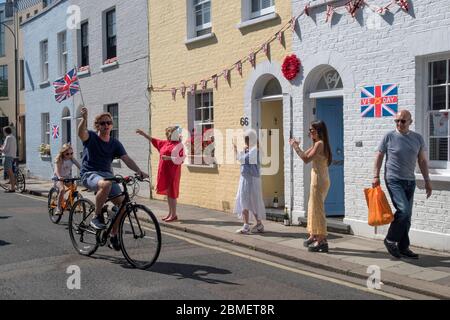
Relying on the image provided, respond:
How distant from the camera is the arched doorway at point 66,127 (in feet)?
68.9

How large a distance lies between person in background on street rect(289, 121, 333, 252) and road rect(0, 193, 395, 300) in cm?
88

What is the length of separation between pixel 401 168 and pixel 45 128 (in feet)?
60.8

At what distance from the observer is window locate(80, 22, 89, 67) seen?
19062 millimetres

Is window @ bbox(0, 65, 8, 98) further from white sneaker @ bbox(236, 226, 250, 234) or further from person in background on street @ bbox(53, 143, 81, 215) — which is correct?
white sneaker @ bbox(236, 226, 250, 234)

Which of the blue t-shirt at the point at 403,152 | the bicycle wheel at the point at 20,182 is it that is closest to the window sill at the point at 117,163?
the bicycle wheel at the point at 20,182

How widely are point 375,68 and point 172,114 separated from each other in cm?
637

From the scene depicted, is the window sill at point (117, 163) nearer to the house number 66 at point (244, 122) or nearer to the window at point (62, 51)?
the window at point (62, 51)

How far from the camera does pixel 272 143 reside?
11.7 m

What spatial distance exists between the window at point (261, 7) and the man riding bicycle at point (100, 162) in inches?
197

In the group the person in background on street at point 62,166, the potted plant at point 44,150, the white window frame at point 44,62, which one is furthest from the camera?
the white window frame at point 44,62

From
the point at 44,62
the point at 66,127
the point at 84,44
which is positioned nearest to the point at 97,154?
the point at 84,44

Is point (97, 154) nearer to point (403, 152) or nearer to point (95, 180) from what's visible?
point (95, 180)

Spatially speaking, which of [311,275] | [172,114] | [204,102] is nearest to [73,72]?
[172,114]

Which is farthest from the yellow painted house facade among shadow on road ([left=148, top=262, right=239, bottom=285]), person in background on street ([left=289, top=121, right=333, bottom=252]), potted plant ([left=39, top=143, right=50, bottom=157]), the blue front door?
potted plant ([left=39, top=143, right=50, bottom=157])
